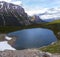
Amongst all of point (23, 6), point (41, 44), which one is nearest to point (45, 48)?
point (41, 44)

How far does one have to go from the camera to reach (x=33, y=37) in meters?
5.02

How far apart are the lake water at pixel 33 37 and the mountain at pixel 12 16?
0.32 m

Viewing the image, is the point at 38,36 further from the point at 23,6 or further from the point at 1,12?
the point at 1,12

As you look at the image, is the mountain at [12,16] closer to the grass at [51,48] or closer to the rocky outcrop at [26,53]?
the rocky outcrop at [26,53]

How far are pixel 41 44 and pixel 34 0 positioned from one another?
4.73 feet

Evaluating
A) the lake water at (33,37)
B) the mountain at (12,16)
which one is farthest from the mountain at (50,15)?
the mountain at (12,16)

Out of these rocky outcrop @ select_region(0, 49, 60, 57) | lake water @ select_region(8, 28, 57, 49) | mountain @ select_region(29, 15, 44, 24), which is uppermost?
mountain @ select_region(29, 15, 44, 24)

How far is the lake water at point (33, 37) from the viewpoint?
4941 millimetres

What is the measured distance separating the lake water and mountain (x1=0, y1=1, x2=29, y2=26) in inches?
12.7

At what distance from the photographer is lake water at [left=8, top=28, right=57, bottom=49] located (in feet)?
16.2

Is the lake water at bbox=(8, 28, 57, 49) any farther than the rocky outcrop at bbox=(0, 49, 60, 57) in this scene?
Yes

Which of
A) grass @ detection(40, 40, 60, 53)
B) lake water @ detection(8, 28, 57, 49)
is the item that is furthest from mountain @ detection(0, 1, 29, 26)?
grass @ detection(40, 40, 60, 53)

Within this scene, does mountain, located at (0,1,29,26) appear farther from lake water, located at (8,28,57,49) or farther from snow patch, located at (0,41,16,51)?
snow patch, located at (0,41,16,51)

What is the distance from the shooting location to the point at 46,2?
4.93m
